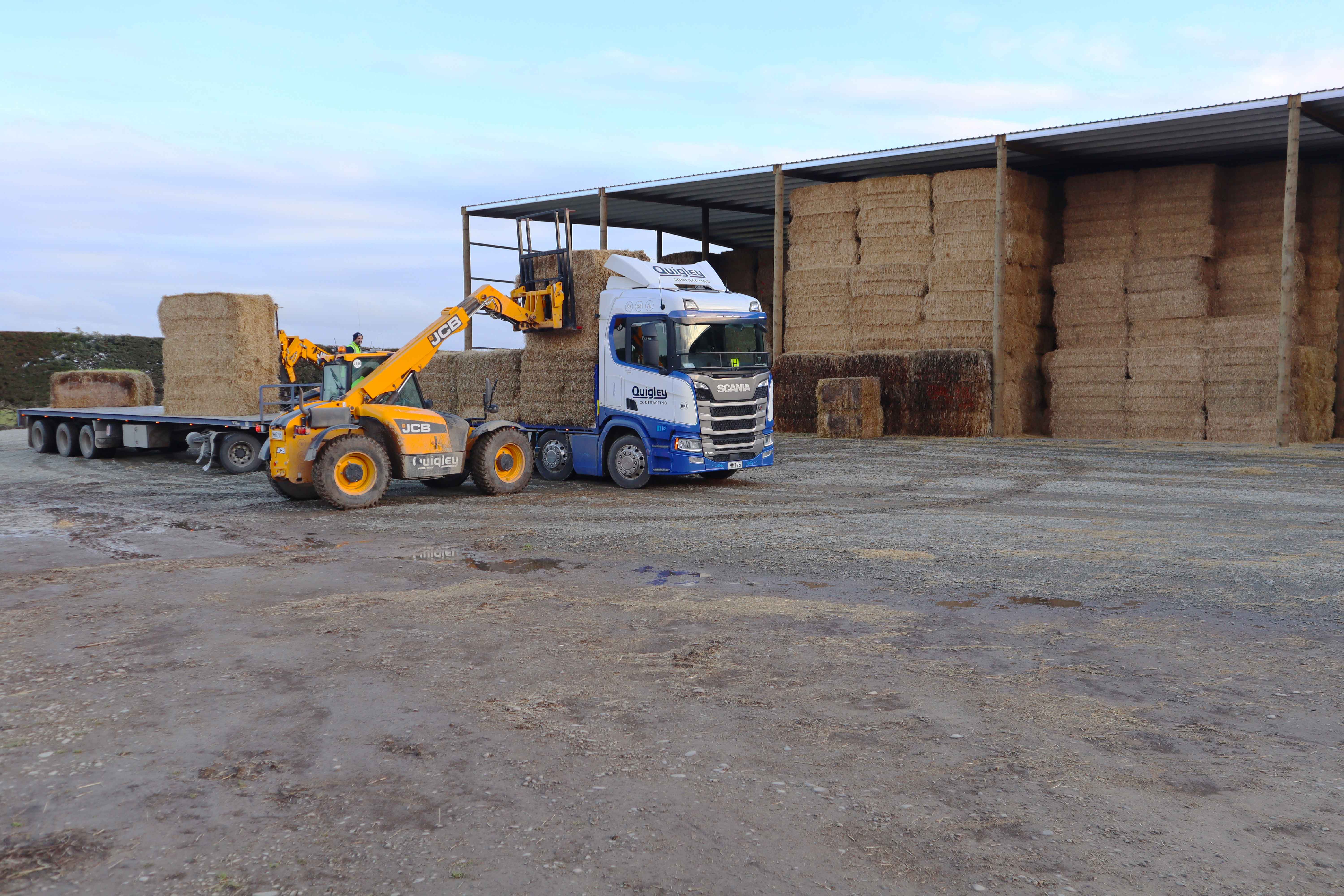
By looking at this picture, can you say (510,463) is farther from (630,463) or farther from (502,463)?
(630,463)

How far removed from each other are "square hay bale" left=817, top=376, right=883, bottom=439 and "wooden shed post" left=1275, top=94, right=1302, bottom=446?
7.79 meters

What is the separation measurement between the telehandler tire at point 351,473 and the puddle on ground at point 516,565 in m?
3.94

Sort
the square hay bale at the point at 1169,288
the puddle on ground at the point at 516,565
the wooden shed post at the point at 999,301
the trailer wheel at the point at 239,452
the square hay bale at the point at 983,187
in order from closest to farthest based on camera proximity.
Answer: the puddle on ground at the point at 516,565
the trailer wheel at the point at 239,452
the square hay bale at the point at 1169,288
the wooden shed post at the point at 999,301
the square hay bale at the point at 983,187

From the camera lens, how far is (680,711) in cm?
534

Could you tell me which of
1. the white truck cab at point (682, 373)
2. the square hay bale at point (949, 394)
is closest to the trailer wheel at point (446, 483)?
the white truck cab at point (682, 373)

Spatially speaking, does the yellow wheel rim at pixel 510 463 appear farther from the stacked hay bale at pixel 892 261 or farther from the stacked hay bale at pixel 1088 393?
the stacked hay bale at pixel 1088 393

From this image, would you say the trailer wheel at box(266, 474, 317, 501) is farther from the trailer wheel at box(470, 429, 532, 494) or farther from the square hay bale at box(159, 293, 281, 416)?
the square hay bale at box(159, 293, 281, 416)

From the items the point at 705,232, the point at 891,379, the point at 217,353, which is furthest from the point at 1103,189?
the point at 217,353

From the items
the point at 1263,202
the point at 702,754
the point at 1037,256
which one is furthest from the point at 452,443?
the point at 1263,202

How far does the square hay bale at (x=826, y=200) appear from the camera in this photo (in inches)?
973

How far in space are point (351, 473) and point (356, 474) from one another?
61 millimetres

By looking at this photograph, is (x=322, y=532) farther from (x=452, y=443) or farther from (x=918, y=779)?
(x=918, y=779)

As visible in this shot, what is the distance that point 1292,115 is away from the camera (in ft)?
63.0

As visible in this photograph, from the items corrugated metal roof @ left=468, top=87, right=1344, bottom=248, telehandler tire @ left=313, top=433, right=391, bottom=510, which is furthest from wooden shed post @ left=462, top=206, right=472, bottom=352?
telehandler tire @ left=313, top=433, right=391, bottom=510
